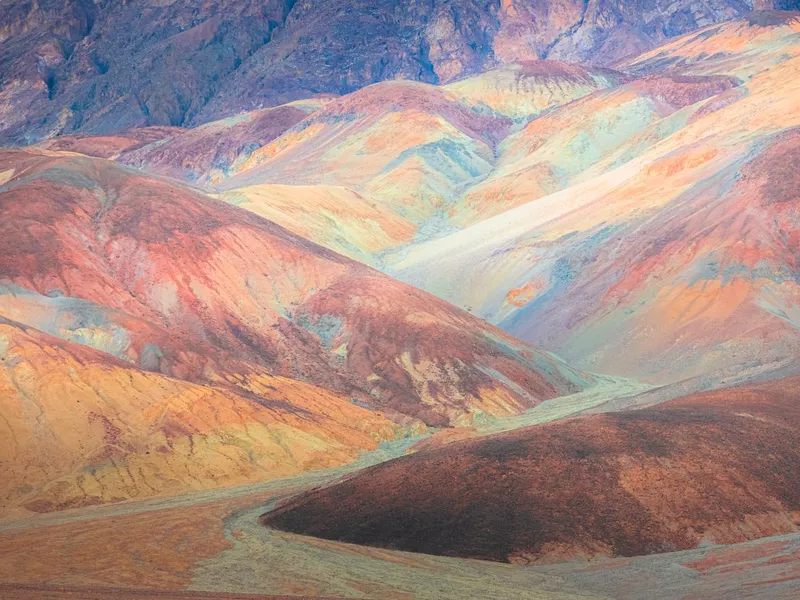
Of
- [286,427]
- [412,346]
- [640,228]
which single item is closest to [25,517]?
[286,427]

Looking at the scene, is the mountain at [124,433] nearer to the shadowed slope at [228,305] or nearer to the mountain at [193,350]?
the mountain at [193,350]

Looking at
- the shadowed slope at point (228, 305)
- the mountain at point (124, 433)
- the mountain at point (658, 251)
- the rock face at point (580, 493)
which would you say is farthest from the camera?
the mountain at point (658, 251)

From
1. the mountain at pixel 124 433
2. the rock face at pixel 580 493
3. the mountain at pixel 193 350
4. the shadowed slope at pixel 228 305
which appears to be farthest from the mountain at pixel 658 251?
the mountain at pixel 124 433

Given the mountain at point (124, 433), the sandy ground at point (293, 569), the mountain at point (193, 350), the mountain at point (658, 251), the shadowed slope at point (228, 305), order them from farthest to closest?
the mountain at point (658, 251)
the shadowed slope at point (228, 305)
the mountain at point (193, 350)
the mountain at point (124, 433)
the sandy ground at point (293, 569)

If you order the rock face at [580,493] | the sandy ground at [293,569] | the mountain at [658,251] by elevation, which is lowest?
the mountain at [658,251]

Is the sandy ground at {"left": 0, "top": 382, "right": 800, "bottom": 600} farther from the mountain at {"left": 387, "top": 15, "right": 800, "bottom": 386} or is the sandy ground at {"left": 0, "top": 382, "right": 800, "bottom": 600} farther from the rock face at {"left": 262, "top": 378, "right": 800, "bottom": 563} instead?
the mountain at {"left": 387, "top": 15, "right": 800, "bottom": 386}

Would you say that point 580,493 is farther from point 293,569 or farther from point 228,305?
point 228,305

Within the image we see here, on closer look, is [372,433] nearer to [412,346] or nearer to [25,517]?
[412,346]
